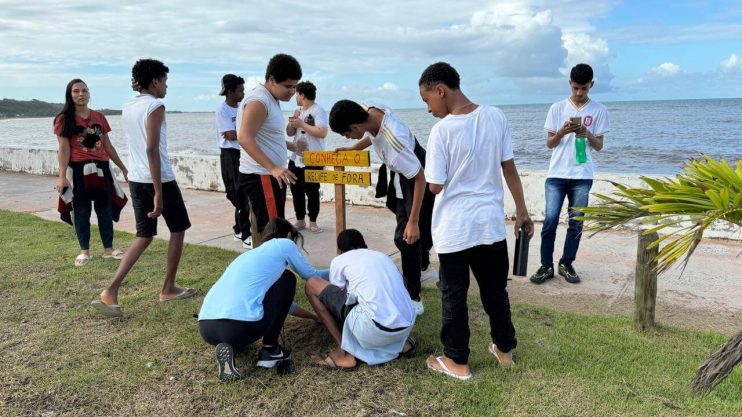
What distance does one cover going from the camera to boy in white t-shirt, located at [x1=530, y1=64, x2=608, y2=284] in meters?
4.89

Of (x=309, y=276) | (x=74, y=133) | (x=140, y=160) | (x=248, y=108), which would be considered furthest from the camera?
(x=74, y=133)

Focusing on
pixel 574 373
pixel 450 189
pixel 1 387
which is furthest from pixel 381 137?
pixel 1 387

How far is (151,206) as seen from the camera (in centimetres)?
440

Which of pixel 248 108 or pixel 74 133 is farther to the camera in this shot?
pixel 74 133

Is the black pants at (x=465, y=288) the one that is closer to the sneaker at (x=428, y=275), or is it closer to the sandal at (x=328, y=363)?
the sandal at (x=328, y=363)

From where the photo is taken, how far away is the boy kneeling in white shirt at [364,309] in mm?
3287

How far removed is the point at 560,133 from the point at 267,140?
2.48 metres

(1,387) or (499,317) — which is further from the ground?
(499,317)

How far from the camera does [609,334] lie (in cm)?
382

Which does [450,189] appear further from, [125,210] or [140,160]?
[125,210]

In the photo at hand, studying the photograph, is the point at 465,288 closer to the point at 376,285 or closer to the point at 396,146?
the point at 376,285

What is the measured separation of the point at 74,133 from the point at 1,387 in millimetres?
2881

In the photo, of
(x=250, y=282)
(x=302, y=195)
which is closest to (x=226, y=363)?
(x=250, y=282)

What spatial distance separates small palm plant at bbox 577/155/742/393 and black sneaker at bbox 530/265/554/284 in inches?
104
